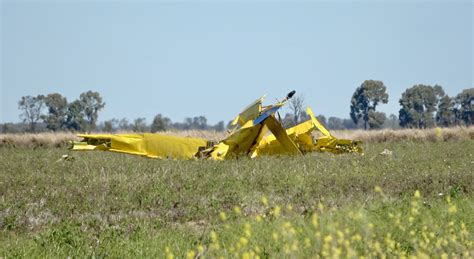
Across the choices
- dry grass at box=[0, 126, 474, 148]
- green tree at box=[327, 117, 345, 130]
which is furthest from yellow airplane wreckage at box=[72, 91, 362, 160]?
green tree at box=[327, 117, 345, 130]

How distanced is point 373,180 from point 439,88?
105 m

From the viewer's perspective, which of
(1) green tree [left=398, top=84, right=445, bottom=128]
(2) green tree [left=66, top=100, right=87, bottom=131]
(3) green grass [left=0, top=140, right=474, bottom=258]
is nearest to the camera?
(3) green grass [left=0, top=140, right=474, bottom=258]

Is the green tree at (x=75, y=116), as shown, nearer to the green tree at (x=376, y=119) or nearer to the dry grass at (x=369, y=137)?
the green tree at (x=376, y=119)

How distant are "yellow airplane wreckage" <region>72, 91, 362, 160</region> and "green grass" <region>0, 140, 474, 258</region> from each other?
6.46 feet

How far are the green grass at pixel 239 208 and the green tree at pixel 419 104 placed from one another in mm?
87783

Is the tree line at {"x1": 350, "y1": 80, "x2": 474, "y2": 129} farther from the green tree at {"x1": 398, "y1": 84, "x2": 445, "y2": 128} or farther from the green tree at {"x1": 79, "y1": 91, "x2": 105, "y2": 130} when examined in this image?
the green tree at {"x1": 79, "y1": 91, "x2": 105, "y2": 130}

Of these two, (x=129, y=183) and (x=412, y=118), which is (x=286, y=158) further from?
(x=412, y=118)

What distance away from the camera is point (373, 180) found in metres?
11.3

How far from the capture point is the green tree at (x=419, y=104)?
→ 100 m

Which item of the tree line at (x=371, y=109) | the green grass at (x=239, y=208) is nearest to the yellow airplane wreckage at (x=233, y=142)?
the green grass at (x=239, y=208)

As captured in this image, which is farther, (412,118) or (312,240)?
(412,118)

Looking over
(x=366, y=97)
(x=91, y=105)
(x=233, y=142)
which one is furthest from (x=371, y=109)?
(x=233, y=142)

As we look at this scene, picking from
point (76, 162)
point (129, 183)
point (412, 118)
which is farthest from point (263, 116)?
point (412, 118)

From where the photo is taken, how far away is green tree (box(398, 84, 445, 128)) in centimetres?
10000
